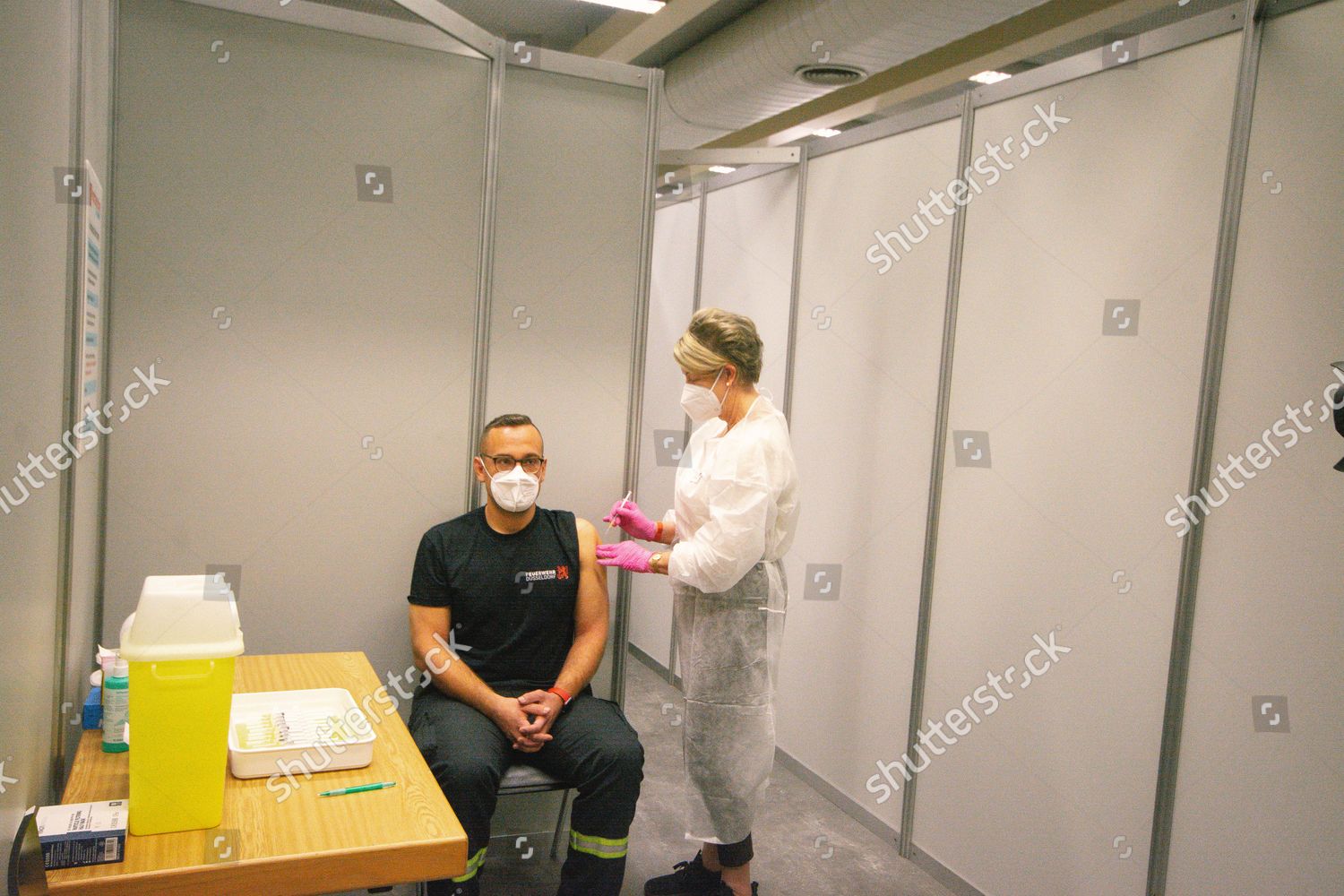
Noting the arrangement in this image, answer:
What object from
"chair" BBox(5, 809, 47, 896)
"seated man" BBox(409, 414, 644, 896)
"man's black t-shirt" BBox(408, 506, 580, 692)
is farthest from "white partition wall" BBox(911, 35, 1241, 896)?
"chair" BBox(5, 809, 47, 896)

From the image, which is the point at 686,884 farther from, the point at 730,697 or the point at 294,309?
the point at 294,309

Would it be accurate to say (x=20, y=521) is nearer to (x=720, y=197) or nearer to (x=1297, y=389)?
(x=1297, y=389)

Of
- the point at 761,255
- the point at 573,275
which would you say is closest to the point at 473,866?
A: the point at 573,275

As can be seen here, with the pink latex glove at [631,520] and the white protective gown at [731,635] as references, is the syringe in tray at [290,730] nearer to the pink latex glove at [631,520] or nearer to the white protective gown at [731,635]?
the white protective gown at [731,635]

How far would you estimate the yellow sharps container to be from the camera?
1369 millimetres

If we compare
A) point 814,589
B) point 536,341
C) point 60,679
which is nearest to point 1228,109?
point 536,341

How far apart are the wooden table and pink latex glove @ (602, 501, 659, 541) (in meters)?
1.11

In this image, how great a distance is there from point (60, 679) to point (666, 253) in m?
3.53

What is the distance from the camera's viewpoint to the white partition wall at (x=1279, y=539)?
6.46 feet

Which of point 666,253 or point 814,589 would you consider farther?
point 666,253

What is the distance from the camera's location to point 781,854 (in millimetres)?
3096

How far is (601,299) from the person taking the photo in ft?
9.31

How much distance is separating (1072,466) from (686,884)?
5.28ft

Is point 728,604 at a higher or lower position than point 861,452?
lower
